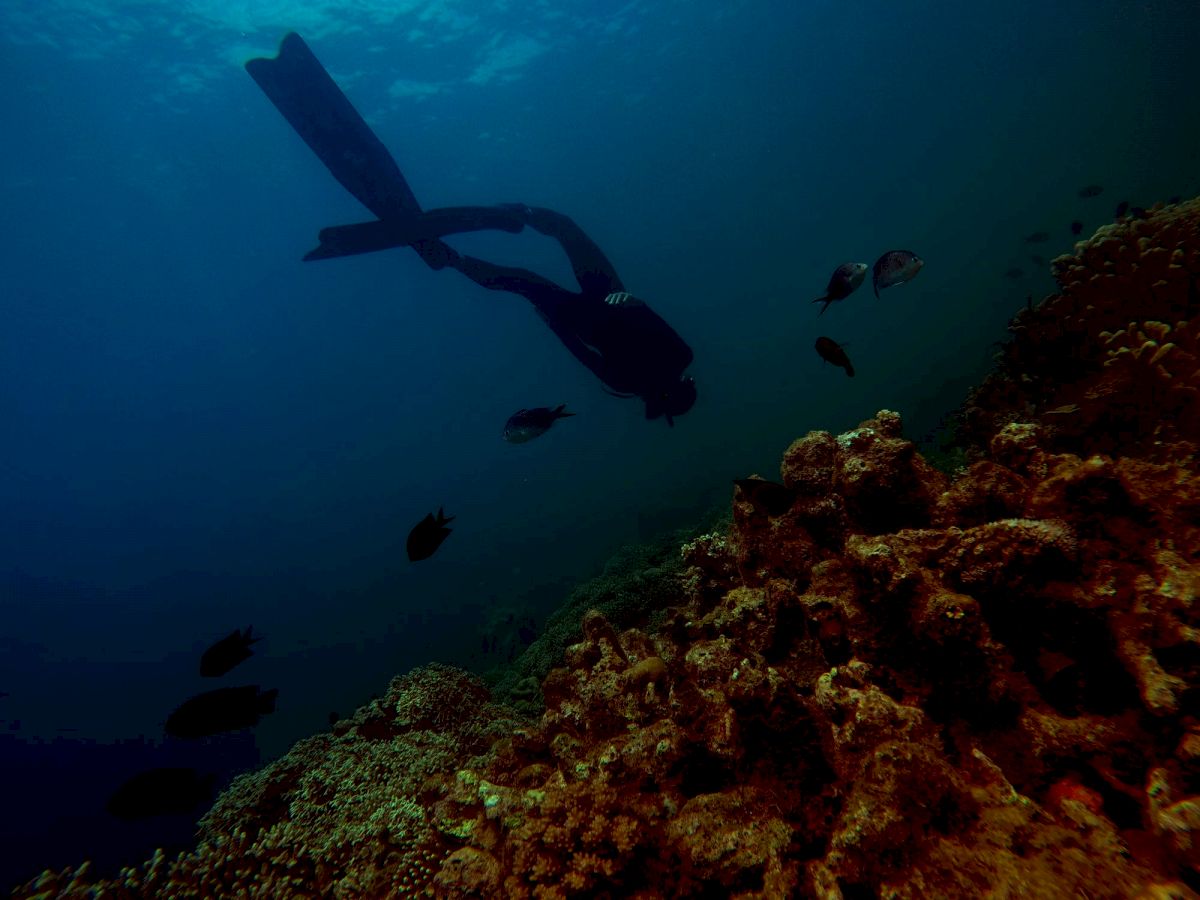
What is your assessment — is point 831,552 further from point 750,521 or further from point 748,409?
point 748,409

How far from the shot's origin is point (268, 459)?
330 feet

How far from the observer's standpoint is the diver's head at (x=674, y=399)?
10445 millimetres

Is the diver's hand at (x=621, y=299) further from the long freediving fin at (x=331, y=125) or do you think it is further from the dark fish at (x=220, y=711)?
the dark fish at (x=220, y=711)

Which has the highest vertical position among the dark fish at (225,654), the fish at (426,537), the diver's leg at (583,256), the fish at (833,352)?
the diver's leg at (583,256)

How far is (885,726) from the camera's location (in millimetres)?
1771

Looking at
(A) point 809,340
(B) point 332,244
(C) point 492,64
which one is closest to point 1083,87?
(A) point 809,340

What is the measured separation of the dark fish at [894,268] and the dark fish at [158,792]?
7111 mm

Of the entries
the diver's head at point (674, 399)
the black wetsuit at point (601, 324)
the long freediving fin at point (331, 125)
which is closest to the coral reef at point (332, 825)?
the diver's head at point (674, 399)

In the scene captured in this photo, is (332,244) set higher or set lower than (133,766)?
higher

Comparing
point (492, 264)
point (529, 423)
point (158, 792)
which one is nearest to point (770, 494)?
point (529, 423)

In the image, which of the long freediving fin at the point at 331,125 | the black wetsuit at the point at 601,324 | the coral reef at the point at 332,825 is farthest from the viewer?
the black wetsuit at the point at 601,324

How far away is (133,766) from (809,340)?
81.8m

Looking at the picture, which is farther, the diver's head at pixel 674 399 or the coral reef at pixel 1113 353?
the diver's head at pixel 674 399

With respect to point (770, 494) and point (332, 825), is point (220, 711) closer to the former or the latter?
point (332, 825)
